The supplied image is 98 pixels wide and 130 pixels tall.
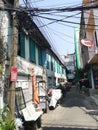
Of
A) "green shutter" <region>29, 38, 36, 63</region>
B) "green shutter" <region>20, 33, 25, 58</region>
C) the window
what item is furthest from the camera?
"green shutter" <region>29, 38, 36, 63</region>

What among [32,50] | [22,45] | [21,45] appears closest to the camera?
[21,45]

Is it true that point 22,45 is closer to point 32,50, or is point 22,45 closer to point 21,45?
point 21,45

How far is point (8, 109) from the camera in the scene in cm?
867

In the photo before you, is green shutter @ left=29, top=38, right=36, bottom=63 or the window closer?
the window

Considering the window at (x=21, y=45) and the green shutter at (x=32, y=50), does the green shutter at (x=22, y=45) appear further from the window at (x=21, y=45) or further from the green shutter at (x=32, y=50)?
the green shutter at (x=32, y=50)

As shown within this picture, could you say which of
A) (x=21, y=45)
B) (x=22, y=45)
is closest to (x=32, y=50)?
(x=22, y=45)

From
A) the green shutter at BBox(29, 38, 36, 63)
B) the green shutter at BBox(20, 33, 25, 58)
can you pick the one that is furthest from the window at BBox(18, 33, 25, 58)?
the green shutter at BBox(29, 38, 36, 63)

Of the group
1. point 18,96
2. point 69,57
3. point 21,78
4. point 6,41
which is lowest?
point 18,96

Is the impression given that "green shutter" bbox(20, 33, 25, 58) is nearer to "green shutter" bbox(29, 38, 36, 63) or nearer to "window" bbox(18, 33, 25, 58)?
"window" bbox(18, 33, 25, 58)

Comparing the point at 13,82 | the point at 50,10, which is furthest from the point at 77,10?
the point at 13,82

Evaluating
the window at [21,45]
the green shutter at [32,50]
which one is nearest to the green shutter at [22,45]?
the window at [21,45]

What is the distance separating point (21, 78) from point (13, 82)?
4.73 meters

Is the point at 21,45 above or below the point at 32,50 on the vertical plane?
below

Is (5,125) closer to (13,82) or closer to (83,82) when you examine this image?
(13,82)
